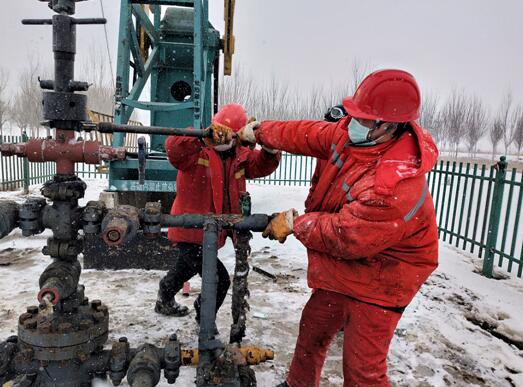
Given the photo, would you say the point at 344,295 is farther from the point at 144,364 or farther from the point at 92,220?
the point at 92,220

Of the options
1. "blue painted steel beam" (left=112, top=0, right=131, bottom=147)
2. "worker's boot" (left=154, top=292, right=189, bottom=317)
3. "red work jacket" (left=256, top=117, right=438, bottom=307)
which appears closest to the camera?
"red work jacket" (left=256, top=117, right=438, bottom=307)

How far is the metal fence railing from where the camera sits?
4.87 meters

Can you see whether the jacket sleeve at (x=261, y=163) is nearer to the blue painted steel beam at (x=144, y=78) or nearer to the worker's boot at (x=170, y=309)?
the worker's boot at (x=170, y=309)

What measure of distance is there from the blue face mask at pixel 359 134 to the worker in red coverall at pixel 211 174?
2.39 ft

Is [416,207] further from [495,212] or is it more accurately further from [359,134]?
[495,212]

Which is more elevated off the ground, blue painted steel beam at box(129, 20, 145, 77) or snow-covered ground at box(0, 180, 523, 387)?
blue painted steel beam at box(129, 20, 145, 77)

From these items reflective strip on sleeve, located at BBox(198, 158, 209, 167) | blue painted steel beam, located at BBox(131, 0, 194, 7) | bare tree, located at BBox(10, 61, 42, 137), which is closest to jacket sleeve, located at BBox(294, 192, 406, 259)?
reflective strip on sleeve, located at BBox(198, 158, 209, 167)

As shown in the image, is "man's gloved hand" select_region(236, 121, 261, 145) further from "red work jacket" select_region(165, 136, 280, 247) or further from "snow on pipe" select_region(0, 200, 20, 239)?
"snow on pipe" select_region(0, 200, 20, 239)

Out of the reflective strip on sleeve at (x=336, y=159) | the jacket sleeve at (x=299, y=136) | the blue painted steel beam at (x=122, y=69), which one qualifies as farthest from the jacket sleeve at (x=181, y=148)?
the blue painted steel beam at (x=122, y=69)

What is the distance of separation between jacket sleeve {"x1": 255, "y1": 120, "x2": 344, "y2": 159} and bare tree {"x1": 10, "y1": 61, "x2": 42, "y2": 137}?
23.8 meters

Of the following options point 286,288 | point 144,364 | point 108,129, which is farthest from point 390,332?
point 286,288

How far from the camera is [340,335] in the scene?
3254 mm

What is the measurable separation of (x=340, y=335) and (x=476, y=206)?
11.8ft

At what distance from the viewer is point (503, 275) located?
195 inches
